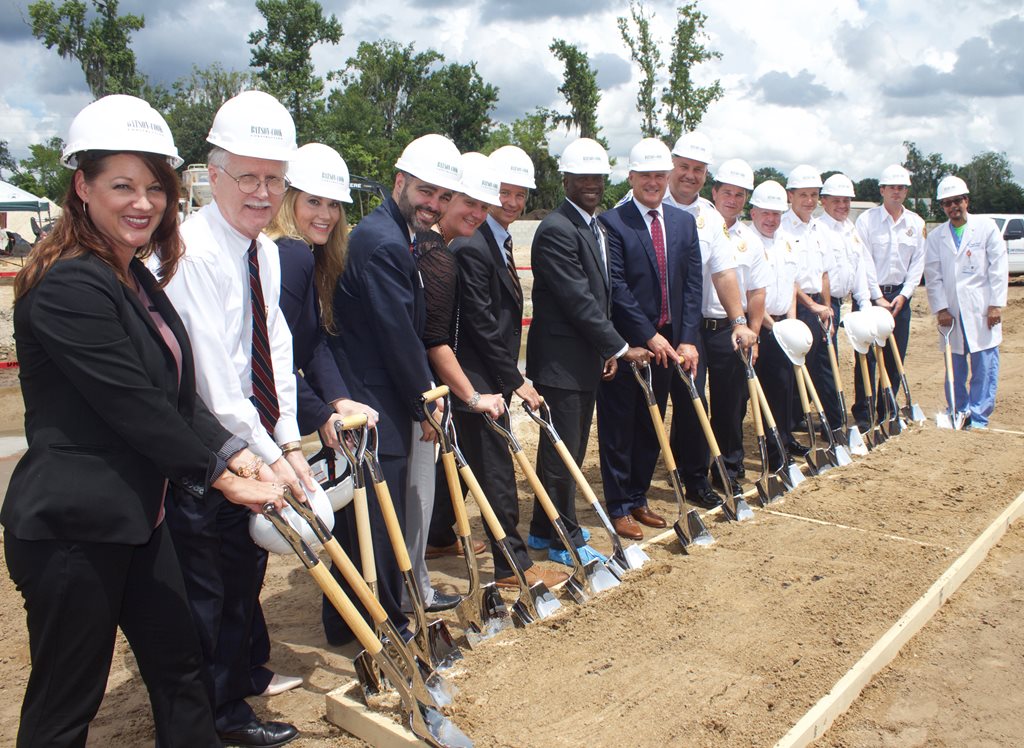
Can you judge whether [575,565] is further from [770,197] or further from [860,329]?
[860,329]

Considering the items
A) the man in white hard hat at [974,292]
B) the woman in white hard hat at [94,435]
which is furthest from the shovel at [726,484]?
the man in white hard hat at [974,292]

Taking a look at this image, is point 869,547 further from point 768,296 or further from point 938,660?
point 768,296

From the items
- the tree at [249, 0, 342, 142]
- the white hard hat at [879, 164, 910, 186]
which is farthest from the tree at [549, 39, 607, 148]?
the white hard hat at [879, 164, 910, 186]

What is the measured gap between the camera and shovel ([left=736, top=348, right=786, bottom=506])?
221 inches

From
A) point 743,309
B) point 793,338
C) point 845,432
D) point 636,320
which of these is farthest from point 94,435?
point 845,432

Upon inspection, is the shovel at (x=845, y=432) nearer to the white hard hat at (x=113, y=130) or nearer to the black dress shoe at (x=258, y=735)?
the black dress shoe at (x=258, y=735)

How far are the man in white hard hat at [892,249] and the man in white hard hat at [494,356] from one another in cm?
480

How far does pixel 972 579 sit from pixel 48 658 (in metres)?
4.27

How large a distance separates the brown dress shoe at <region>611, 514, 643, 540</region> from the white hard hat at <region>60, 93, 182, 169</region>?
12.3ft

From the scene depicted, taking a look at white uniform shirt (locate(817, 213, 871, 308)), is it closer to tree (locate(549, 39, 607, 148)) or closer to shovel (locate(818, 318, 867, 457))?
shovel (locate(818, 318, 867, 457))

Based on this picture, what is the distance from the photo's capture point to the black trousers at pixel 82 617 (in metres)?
2.20

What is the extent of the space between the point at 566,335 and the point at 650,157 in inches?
50.8

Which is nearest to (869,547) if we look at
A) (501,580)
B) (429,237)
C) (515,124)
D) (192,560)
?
(501,580)

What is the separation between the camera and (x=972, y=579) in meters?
4.50
